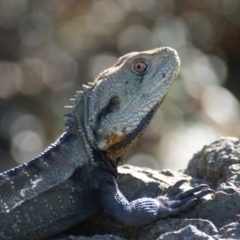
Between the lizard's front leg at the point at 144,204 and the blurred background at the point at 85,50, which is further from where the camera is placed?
the blurred background at the point at 85,50

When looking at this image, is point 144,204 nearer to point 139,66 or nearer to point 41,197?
point 41,197

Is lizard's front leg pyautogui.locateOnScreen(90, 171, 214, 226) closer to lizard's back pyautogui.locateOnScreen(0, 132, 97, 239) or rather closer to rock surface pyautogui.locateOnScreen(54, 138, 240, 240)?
rock surface pyautogui.locateOnScreen(54, 138, 240, 240)

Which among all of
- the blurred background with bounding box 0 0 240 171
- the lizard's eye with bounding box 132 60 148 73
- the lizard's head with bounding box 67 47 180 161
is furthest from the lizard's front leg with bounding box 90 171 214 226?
the blurred background with bounding box 0 0 240 171

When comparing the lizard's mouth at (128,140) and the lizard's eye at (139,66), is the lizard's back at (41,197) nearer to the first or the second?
the lizard's mouth at (128,140)

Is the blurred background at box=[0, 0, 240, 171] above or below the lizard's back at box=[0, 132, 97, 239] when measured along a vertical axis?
above

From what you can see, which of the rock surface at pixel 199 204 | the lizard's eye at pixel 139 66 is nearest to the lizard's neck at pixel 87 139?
the rock surface at pixel 199 204

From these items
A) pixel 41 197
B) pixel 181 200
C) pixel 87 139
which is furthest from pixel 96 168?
pixel 181 200
